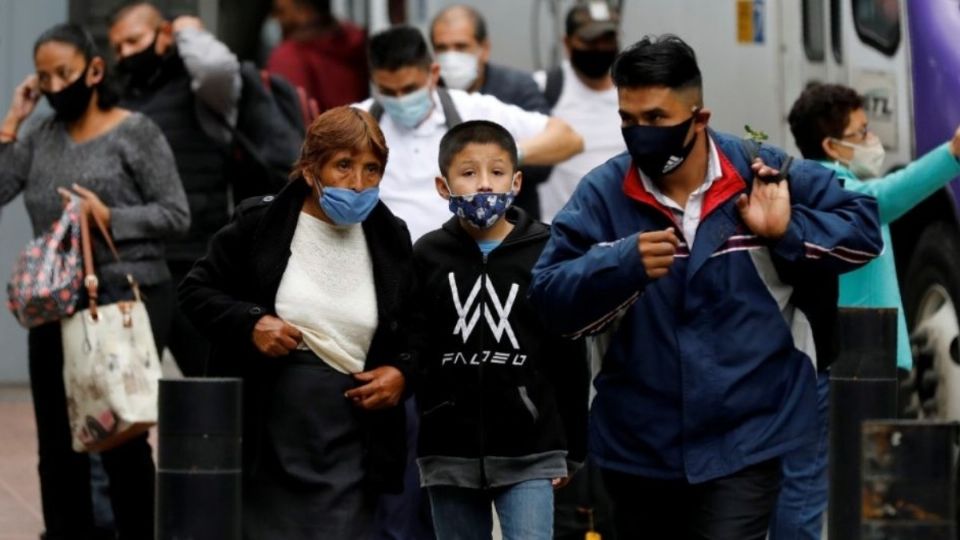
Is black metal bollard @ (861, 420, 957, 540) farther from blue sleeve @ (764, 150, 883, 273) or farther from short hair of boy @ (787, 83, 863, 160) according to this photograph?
short hair of boy @ (787, 83, 863, 160)

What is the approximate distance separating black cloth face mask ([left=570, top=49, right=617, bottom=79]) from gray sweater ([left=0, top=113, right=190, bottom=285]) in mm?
2173

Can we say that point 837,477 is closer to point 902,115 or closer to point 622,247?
point 622,247

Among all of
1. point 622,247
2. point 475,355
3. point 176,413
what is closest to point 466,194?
point 475,355

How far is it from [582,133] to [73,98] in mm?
2311

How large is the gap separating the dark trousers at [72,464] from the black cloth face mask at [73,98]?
616 mm

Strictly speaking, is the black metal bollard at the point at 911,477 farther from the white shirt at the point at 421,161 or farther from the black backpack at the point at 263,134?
the black backpack at the point at 263,134

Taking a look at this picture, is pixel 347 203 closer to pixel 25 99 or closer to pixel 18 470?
pixel 25 99

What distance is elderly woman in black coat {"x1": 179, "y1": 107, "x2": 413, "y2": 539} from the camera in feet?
21.2

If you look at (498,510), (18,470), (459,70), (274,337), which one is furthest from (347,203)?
(18,470)

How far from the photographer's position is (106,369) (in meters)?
8.29

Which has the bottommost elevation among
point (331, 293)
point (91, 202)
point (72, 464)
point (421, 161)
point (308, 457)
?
point (72, 464)

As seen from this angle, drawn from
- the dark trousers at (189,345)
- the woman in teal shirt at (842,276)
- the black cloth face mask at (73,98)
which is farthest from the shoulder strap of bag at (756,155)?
the dark trousers at (189,345)

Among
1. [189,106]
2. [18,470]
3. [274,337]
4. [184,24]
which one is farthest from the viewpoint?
[18,470]

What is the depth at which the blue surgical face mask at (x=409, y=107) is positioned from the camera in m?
8.34
